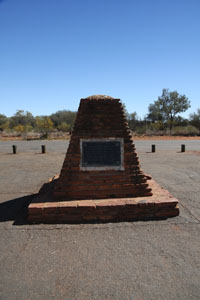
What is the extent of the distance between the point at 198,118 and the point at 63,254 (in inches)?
2027

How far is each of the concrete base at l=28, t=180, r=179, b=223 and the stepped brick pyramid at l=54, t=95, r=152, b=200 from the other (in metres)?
0.24

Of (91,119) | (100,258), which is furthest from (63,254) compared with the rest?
(91,119)

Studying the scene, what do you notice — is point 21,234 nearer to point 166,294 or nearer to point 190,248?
point 166,294

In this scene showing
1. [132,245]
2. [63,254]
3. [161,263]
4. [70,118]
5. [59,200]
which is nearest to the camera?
[161,263]

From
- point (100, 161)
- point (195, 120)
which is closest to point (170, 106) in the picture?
point (195, 120)

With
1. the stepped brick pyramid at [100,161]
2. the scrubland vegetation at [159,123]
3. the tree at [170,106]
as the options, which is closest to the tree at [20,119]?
the scrubland vegetation at [159,123]

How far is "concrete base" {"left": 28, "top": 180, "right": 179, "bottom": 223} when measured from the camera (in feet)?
11.8

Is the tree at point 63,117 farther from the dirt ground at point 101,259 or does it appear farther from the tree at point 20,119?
the dirt ground at point 101,259

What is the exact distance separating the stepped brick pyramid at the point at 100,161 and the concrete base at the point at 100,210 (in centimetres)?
24

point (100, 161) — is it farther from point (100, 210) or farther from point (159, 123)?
point (159, 123)

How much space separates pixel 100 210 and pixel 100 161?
2.95 ft

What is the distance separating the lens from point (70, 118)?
59719 mm

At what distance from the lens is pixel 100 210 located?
11.9 ft

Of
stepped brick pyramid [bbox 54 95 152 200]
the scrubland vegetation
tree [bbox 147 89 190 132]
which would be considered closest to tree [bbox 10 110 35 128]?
the scrubland vegetation
